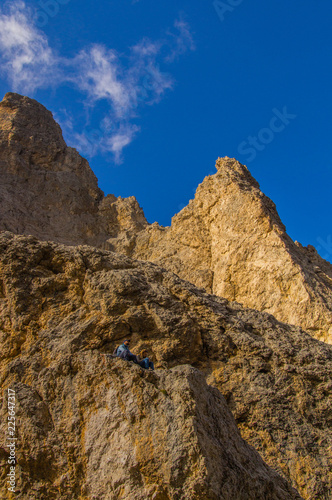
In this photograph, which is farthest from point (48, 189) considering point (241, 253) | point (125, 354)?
point (125, 354)

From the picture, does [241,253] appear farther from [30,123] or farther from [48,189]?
[30,123]

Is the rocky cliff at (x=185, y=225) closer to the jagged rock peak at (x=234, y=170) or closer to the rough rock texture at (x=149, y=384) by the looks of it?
the jagged rock peak at (x=234, y=170)

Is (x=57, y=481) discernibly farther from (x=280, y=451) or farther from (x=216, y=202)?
(x=216, y=202)

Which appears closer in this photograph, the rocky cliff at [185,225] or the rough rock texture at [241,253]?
the rough rock texture at [241,253]

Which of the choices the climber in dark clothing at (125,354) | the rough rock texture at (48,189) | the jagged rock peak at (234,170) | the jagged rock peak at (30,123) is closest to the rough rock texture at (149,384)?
the climber in dark clothing at (125,354)

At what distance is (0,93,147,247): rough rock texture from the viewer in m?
32.8

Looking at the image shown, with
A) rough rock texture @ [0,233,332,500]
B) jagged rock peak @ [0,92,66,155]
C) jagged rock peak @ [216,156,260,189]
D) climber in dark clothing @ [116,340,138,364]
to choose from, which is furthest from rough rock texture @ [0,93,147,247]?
climber in dark clothing @ [116,340,138,364]

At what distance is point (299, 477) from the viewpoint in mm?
9008

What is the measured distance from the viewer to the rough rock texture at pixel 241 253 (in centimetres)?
2084

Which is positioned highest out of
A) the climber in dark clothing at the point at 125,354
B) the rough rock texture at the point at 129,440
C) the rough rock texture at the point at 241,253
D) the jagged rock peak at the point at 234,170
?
the jagged rock peak at the point at 234,170

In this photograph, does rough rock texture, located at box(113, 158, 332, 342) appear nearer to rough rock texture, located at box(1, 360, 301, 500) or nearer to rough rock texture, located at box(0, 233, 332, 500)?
rough rock texture, located at box(0, 233, 332, 500)

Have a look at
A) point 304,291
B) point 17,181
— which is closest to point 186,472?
point 304,291

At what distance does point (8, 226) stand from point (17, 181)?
6814 millimetres

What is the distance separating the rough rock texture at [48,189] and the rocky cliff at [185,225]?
98 millimetres
